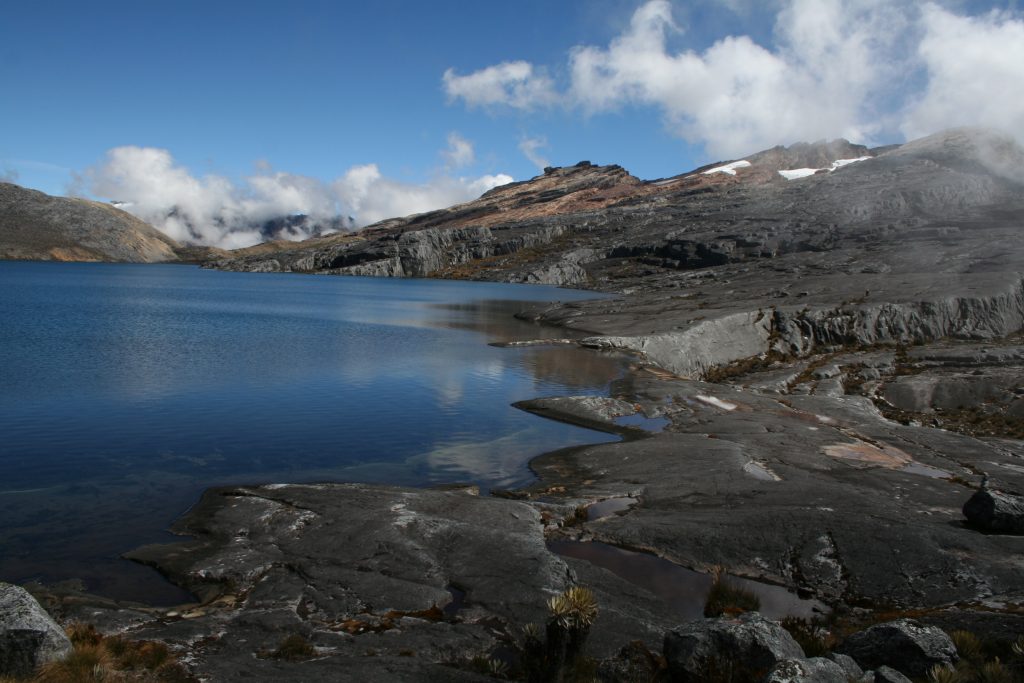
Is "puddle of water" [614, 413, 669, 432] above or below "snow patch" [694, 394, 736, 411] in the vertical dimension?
below

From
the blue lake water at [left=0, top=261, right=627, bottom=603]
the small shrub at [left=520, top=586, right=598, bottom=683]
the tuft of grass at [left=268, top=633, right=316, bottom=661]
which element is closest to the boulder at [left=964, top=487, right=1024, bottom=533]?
the small shrub at [left=520, top=586, right=598, bottom=683]

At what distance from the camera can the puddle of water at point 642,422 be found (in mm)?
40344

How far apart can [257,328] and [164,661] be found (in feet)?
234

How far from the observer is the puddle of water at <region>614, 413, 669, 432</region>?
132 feet

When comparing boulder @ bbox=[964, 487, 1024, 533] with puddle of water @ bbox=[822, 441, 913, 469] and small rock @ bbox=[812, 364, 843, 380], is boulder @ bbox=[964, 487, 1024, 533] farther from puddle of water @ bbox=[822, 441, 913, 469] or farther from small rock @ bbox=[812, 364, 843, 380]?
small rock @ bbox=[812, 364, 843, 380]

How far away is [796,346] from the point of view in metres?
72.9

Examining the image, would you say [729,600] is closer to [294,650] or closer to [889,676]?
[889,676]

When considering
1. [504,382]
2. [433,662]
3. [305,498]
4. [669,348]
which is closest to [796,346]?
[669,348]

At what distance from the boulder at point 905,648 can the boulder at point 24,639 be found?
609 inches

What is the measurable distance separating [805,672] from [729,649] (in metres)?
1.82

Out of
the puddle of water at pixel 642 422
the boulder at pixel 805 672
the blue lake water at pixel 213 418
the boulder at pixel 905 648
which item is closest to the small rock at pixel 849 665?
the boulder at pixel 905 648

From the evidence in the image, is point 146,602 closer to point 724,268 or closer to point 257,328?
point 257,328

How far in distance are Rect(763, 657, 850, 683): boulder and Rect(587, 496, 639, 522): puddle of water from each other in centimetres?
1336

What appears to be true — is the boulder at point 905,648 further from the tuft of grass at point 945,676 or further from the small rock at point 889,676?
the tuft of grass at point 945,676
